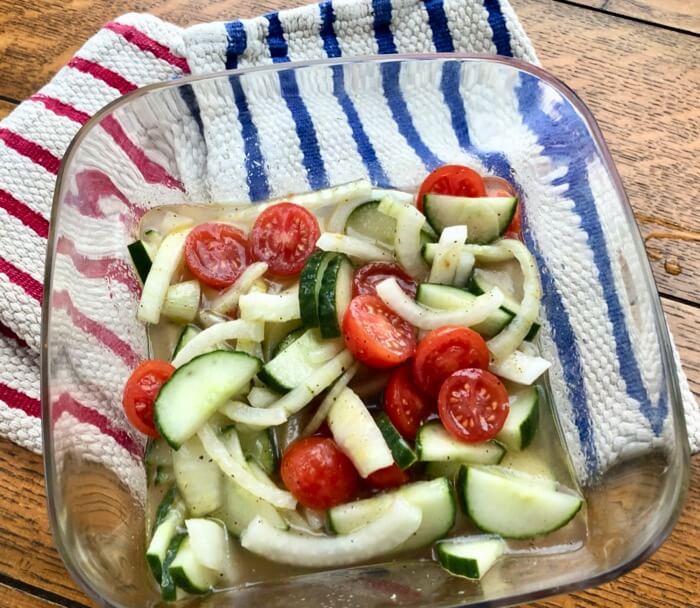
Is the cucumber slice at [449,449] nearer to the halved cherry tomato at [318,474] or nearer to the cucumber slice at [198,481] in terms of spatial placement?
the halved cherry tomato at [318,474]

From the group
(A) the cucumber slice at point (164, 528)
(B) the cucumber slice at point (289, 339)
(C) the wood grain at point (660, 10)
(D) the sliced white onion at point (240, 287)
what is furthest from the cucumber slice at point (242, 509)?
(C) the wood grain at point (660, 10)

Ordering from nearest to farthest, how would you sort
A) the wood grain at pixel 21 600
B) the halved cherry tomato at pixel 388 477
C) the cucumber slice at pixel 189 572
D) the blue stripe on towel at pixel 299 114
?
the cucumber slice at pixel 189 572 → the halved cherry tomato at pixel 388 477 → the wood grain at pixel 21 600 → the blue stripe on towel at pixel 299 114

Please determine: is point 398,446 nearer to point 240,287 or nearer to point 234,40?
point 240,287

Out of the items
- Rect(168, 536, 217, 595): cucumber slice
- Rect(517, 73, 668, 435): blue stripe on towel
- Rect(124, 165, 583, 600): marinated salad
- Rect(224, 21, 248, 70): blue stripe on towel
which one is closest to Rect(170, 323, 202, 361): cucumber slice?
Rect(124, 165, 583, 600): marinated salad

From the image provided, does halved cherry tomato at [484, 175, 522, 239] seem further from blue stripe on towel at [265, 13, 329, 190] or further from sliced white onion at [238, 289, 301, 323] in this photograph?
sliced white onion at [238, 289, 301, 323]

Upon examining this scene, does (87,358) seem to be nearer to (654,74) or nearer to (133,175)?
(133,175)

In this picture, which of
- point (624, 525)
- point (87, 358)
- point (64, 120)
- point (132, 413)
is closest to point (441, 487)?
point (624, 525)
